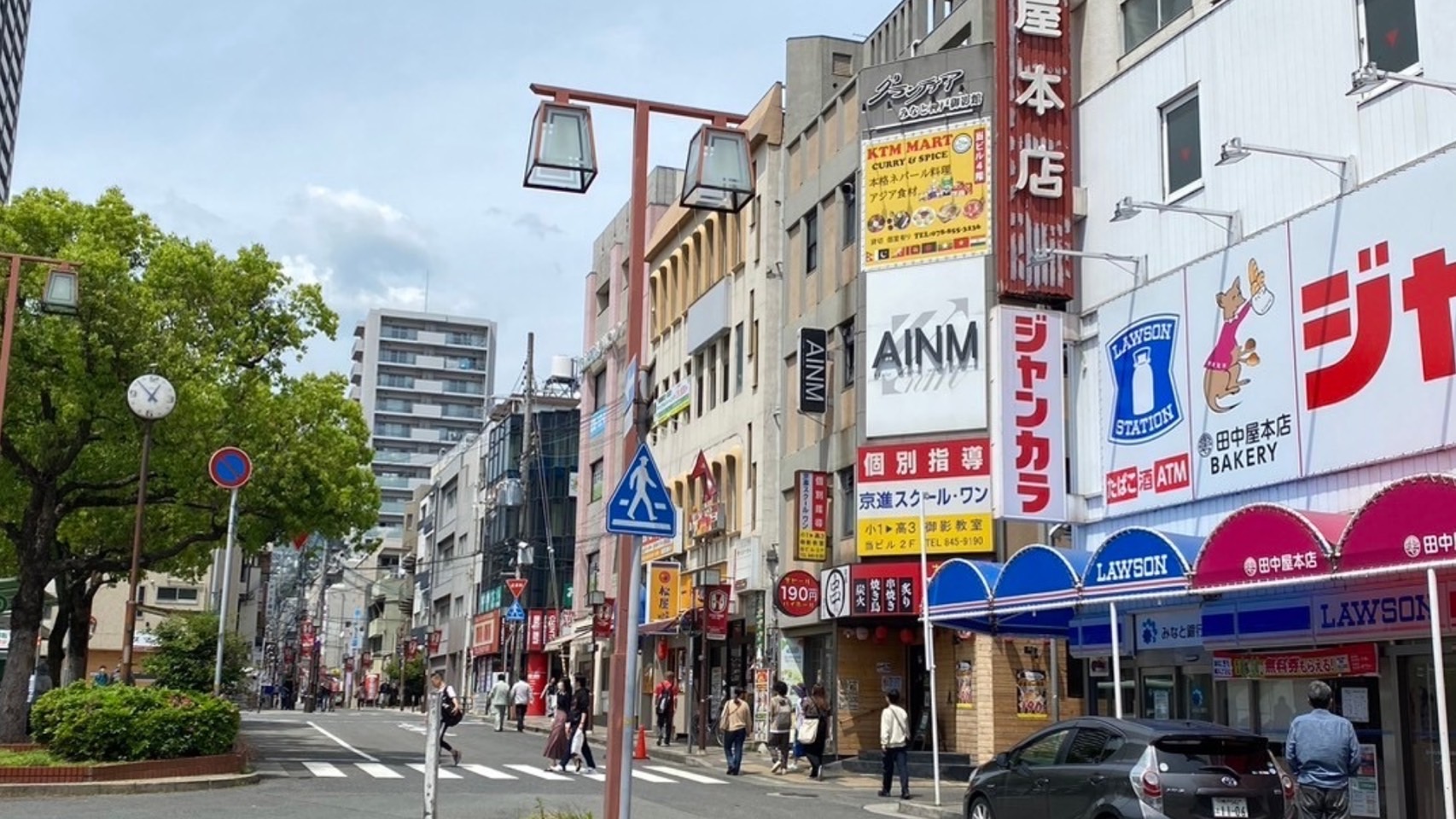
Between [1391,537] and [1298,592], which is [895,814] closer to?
[1298,592]

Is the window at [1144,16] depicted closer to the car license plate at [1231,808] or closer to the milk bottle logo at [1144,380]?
the milk bottle logo at [1144,380]

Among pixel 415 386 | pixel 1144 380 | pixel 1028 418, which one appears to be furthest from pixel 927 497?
pixel 415 386

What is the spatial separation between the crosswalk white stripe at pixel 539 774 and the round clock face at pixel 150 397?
8.57 metres

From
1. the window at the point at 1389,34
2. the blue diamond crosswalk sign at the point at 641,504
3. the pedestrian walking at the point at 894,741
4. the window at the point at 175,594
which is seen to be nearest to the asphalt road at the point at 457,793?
the pedestrian walking at the point at 894,741

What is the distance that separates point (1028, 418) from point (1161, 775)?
9825mm

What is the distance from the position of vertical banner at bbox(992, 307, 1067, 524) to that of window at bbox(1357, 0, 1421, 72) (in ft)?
21.6

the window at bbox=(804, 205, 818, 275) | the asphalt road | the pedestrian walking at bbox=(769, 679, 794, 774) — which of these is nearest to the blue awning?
the asphalt road

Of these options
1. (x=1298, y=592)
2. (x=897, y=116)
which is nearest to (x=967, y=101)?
(x=897, y=116)

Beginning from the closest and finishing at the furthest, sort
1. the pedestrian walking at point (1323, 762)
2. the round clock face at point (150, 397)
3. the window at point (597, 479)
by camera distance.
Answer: the pedestrian walking at point (1323, 762), the round clock face at point (150, 397), the window at point (597, 479)

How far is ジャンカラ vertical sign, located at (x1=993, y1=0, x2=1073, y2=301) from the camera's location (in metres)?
23.3

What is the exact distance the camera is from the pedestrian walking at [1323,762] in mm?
12547

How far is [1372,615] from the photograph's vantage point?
52.3 feet

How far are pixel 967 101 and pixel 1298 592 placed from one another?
12.7 metres

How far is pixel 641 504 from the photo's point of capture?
11367 millimetres
